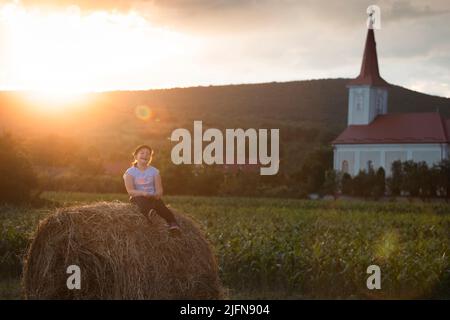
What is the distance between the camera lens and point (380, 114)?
2977 inches

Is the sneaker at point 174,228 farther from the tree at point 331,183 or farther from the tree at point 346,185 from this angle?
the tree at point 346,185

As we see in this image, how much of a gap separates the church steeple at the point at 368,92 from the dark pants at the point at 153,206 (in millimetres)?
67072

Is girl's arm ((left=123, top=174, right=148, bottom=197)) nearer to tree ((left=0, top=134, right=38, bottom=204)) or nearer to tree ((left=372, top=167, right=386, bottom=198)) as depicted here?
tree ((left=0, top=134, right=38, bottom=204))

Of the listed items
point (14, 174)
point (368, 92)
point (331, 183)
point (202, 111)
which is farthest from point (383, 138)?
point (202, 111)

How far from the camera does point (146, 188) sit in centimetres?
965

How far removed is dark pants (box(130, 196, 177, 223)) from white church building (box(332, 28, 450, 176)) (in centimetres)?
6027

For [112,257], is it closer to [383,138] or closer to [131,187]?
[131,187]

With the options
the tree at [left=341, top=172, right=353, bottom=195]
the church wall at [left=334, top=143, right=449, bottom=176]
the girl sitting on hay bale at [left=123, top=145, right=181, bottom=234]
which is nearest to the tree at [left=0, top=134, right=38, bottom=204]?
the girl sitting on hay bale at [left=123, top=145, right=181, bottom=234]

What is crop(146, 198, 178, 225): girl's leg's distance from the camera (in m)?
9.57

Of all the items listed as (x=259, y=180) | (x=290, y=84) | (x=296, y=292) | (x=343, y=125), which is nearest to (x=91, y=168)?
(x=259, y=180)

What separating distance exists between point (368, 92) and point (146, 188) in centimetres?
6873

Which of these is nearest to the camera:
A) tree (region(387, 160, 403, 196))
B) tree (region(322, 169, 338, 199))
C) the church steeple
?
tree (region(387, 160, 403, 196))

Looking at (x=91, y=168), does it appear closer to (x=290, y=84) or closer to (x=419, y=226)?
(x=419, y=226)
